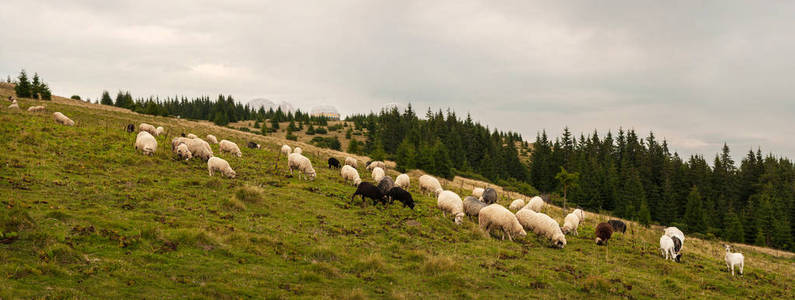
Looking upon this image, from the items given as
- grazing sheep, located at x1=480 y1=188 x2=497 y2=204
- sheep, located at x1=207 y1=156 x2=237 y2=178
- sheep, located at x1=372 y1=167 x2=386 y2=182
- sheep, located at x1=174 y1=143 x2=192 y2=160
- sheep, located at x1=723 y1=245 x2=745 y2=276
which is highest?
sheep, located at x1=174 y1=143 x2=192 y2=160

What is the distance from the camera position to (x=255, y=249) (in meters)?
13.5

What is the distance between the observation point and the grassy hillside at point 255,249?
33.8ft

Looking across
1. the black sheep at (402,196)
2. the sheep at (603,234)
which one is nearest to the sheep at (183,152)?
the black sheep at (402,196)

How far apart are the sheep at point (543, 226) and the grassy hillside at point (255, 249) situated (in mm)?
562

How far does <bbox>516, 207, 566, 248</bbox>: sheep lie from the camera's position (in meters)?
20.7

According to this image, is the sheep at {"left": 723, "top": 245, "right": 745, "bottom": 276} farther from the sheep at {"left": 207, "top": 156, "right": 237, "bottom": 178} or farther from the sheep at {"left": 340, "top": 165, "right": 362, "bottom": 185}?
the sheep at {"left": 207, "top": 156, "right": 237, "bottom": 178}

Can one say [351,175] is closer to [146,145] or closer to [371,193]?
[371,193]

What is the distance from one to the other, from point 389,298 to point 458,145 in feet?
322

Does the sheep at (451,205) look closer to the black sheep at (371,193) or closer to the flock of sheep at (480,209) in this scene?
the flock of sheep at (480,209)

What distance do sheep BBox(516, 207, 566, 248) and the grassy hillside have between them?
562 mm

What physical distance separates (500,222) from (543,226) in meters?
2.82

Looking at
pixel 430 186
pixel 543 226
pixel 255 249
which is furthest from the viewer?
pixel 430 186

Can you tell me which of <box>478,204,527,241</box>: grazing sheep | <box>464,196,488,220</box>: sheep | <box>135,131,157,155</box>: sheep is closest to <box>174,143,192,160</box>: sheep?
<box>135,131,157,155</box>: sheep

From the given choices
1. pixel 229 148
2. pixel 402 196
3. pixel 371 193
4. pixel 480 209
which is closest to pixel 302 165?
pixel 371 193
